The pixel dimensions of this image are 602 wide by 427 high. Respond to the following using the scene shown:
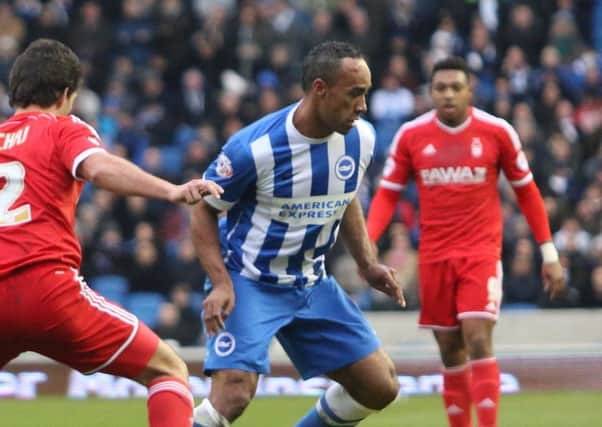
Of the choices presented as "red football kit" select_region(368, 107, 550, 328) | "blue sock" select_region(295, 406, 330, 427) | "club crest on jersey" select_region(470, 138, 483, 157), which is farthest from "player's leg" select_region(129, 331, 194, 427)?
"club crest on jersey" select_region(470, 138, 483, 157)

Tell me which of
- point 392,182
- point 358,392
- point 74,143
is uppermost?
point 74,143

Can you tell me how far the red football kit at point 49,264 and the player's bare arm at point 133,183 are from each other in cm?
16

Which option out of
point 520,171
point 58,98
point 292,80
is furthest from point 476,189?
point 292,80

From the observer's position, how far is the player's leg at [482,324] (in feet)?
30.4

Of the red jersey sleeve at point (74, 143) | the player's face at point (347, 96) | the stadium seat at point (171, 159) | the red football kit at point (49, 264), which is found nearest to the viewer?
the red jersey sleeve at point (74, 143)

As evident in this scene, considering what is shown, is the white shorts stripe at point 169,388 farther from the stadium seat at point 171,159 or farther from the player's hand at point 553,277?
the stadium seat at point 171,159

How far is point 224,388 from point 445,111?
10.3 feet

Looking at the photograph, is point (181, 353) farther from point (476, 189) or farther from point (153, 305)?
point (476, 189)

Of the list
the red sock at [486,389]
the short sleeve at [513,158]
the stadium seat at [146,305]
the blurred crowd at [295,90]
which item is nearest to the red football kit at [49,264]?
the red sock at [486,389]

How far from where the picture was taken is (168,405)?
6.56 meters

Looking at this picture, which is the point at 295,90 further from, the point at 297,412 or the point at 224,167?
the point at 224,167

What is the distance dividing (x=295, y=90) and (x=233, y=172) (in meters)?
10.8

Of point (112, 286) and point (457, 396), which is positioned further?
point (112, 286)

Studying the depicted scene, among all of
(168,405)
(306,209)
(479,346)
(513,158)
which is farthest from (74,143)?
(513,158)
